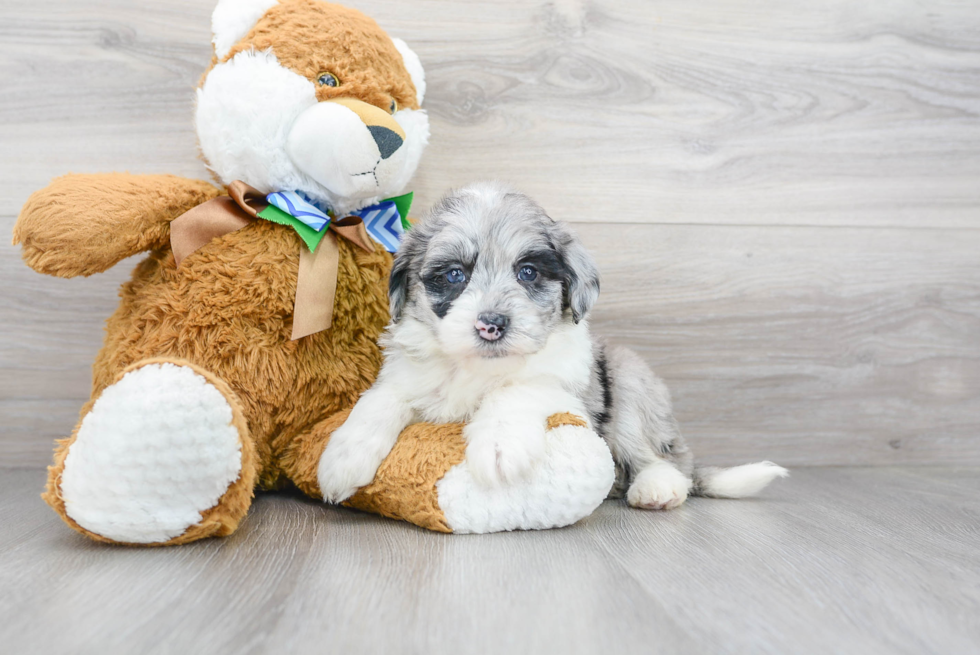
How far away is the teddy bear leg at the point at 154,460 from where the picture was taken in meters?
1.26

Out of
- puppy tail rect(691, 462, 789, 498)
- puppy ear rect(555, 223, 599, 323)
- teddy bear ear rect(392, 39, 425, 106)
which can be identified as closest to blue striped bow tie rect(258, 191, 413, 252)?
teddy bear ear rect(392, 39, 425, 106)

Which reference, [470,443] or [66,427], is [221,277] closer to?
[470,443]

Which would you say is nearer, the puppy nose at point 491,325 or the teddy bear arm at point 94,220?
the puppy nose at point 491,325

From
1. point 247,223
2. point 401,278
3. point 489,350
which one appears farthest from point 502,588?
point 247,223

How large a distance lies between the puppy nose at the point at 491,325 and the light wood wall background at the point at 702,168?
3.05 ft

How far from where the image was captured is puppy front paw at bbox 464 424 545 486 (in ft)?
4.57

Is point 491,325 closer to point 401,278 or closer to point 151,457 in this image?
point 401,278

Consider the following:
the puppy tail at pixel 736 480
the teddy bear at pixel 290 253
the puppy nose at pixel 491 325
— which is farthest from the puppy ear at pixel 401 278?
the puppy tail at pixel 736 480

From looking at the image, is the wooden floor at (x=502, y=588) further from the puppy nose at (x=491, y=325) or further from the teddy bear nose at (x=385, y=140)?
the teddy bear nose at (x=385, y=140)

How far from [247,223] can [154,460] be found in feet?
2.26

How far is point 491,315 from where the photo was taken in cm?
144

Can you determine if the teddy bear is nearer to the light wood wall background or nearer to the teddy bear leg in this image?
the teddy bear leg

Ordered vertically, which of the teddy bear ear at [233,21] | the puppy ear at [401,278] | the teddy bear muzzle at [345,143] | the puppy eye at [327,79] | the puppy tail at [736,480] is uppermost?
the teddy bear ear at [233,21]

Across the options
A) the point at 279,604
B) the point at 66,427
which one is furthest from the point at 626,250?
the point at 66,427
